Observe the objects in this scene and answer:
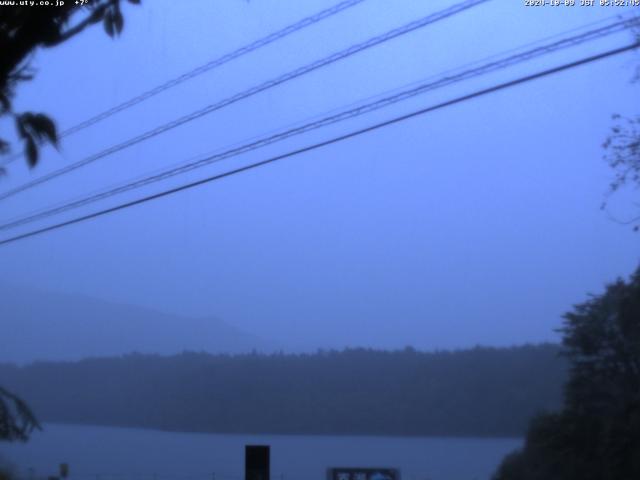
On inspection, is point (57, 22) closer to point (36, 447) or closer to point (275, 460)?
point (275, 460)

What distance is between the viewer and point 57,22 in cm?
814

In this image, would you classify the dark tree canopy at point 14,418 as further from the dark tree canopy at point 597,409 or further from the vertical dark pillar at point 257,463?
the dark tree canopy at point 597,409

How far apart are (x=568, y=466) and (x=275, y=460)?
9275 millimetres

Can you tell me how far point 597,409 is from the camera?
21.7 metres

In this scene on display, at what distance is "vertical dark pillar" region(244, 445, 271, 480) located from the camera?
42.4ft

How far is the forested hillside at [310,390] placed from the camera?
25.2 m

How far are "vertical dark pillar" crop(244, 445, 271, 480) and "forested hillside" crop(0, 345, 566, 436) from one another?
12.0 meters

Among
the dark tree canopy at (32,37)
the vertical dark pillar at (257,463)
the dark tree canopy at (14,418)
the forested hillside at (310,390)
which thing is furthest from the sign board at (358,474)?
the dark tree canopy at (14,418)

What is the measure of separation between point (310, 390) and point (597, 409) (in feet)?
41.4

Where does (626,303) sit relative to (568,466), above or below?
above

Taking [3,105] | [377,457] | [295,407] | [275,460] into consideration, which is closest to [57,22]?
[3,105]

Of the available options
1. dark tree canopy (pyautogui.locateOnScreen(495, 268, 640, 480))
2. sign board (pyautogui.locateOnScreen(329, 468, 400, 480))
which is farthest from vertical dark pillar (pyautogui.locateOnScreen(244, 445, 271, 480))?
dark tree canopy (pyautogui.locateOnScreen(495, 268, 640, 480))

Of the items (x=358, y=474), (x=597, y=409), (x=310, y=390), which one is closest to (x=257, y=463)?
(x=358, y=474)

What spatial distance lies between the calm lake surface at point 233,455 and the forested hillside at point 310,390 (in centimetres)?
Result: 52
